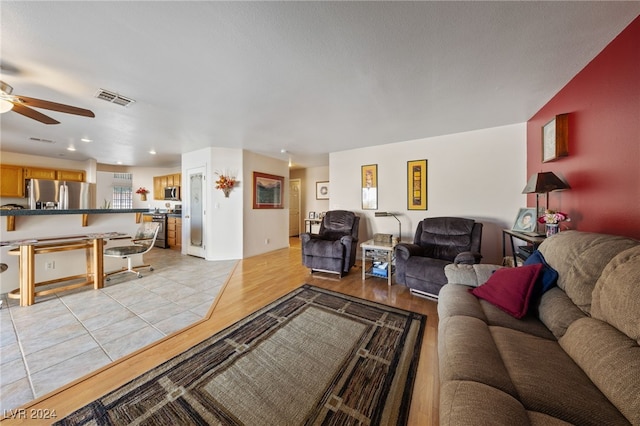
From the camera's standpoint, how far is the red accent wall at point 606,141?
143 cm

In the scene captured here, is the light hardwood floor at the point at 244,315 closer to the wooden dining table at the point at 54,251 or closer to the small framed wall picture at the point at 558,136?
the wooden dining table at the point at 54,251

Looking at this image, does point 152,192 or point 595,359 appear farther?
point 152,192

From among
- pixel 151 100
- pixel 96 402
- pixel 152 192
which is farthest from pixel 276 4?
pixel 152 192

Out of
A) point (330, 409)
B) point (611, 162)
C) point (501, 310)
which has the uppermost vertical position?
point (611, 162)

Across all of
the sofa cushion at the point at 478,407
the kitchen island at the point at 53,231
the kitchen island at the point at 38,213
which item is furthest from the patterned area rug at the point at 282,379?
the kitchen island at the point at 38,213

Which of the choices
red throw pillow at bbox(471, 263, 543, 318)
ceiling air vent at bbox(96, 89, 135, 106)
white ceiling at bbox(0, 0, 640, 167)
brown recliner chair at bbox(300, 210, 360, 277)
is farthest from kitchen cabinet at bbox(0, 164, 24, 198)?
red throw pillow at bbox(471, 263, 543, 318)

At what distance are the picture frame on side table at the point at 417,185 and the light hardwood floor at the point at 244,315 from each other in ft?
4.91

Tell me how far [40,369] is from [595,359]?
10.4 ft

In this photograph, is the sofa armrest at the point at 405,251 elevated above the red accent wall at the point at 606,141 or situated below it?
below

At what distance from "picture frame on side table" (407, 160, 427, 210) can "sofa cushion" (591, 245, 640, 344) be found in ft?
8.90

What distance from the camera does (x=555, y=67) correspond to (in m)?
1.85

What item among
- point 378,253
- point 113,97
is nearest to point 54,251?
point 113,97

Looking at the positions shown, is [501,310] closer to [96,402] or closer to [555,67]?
[555,67]

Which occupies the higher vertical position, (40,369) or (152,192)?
(152,192)
